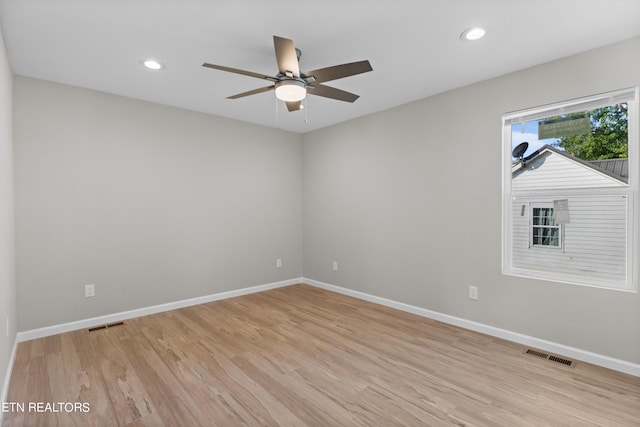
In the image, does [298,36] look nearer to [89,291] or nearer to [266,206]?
[266,206]

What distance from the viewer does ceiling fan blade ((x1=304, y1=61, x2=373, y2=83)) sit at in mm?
2077

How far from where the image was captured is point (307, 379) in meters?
2.35

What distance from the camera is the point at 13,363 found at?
2.53 m

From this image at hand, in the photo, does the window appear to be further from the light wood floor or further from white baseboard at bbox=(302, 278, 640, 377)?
the light wood floor

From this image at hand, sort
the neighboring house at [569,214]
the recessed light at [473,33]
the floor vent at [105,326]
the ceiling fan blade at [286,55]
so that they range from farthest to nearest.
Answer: the floor vent at [105,326], the neighboring house at [569,214], the recessed light at [473,33], the ceiling fan blade at [286,55]

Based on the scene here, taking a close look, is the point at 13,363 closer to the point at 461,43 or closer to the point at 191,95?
the point at 191,95

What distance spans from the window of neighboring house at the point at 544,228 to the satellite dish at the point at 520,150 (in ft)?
1.64

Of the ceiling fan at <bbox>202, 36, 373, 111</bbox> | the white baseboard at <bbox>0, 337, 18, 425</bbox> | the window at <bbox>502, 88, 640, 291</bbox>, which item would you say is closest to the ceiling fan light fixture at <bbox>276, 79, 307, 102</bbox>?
the ceiling fan at <bbox>202, 36, 373, 111</bbox>

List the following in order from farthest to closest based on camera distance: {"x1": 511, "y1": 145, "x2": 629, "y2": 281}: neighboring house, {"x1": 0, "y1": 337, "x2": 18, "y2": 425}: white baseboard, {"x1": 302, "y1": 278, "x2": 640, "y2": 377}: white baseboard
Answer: {"x1": 511, "y1": 145, "x2": 629, "y2": 281}: neighboring house, {"x1": 302, "y1": 278, "x2": 640, "y2": 377}: white baseboard, {"x1": 0, "y1": 337, "x2": 18, "y2": 425}: white baseboard

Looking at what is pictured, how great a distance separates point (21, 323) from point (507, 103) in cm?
507

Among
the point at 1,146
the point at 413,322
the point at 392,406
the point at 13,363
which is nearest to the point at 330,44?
the point at 1,146

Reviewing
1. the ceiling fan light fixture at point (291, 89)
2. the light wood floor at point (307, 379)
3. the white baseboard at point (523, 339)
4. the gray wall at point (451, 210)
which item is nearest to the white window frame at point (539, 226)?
the gray wall at point (451, 210)

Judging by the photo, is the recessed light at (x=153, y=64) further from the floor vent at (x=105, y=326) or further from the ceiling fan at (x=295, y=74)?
the floor vent at (x=105, y=326)

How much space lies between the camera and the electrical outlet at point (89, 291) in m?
3.35
